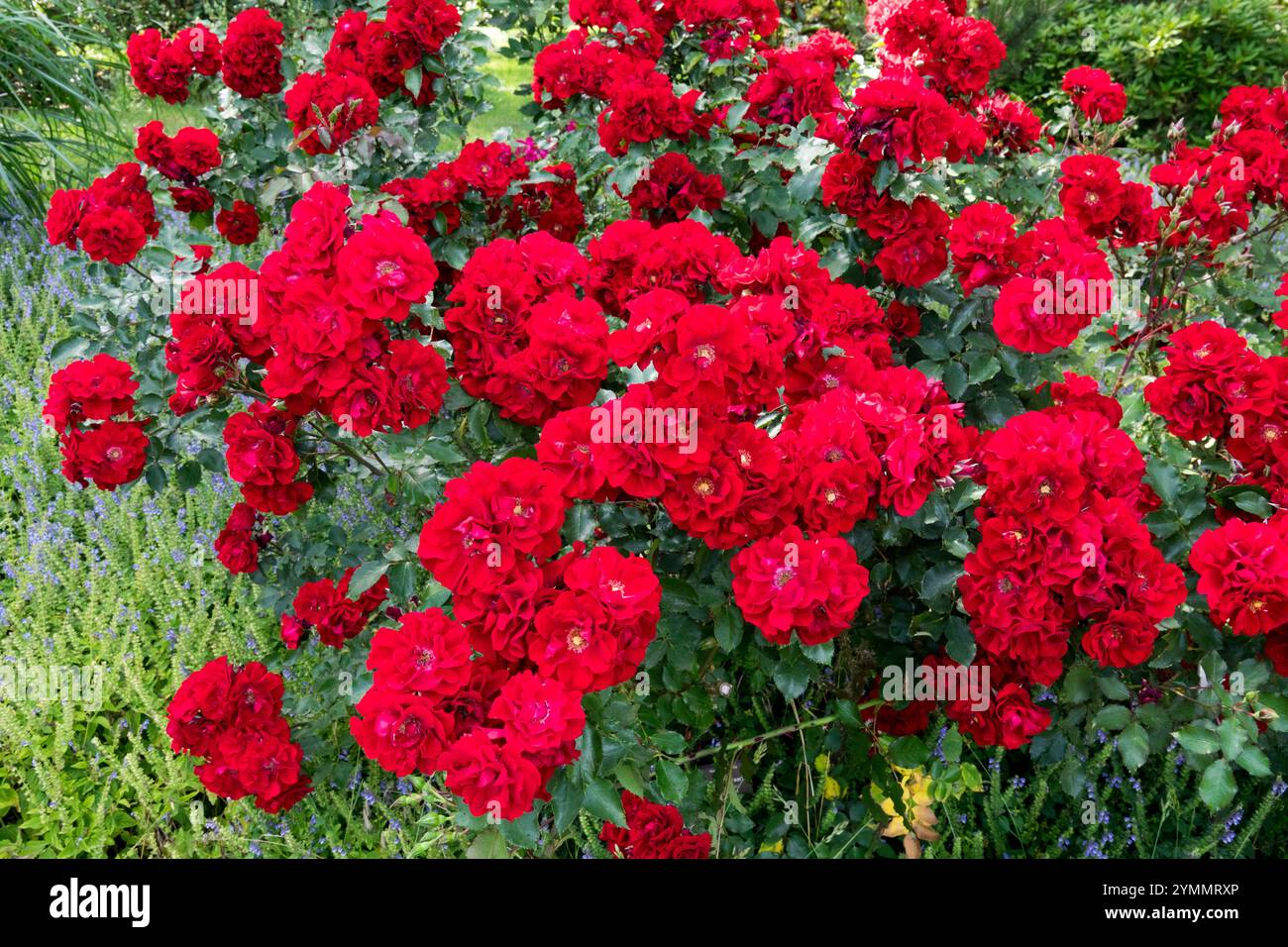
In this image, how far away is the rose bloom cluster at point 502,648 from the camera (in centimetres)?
134

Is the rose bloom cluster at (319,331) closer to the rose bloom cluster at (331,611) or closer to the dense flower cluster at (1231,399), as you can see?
the rose bloom cluster at (331,611)

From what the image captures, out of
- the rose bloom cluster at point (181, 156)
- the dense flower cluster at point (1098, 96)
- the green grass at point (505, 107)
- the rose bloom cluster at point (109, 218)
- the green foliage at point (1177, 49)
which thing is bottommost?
the rose bloom cluster at point (109, 218)

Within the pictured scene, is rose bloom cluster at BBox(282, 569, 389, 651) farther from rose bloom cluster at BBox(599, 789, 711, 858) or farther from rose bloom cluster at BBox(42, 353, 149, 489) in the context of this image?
rose bloom cluster at BBox(599, 789, 711, 858)

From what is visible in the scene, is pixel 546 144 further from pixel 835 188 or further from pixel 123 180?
pixel 835 188

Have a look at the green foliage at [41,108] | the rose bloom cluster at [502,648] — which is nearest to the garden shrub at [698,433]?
the rose bloom cluster at [502,648]

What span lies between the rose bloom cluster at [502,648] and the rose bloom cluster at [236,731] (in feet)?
2.12

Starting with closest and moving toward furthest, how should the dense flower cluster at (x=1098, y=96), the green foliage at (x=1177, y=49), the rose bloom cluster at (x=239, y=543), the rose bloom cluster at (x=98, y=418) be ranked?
the rose bloom cluster at (x=98, y=418), the rose bloom cluster at (x=239, y=543), the dense flower cluster at (x=1098, y=96), the green foliage at (x=1177, y=49)

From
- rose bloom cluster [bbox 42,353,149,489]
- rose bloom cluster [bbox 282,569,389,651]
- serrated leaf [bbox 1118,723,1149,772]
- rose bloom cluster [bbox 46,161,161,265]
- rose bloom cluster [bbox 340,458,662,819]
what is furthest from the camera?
rose bloom cluster [bbox 46,161,161,265]

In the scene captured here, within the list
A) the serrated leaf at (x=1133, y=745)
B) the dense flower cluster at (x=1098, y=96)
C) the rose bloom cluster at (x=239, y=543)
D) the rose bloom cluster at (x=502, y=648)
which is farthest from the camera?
the dense flower cluster at (x=1098, y=96)

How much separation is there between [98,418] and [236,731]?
0.73 metres

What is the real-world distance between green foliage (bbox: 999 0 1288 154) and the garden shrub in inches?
161

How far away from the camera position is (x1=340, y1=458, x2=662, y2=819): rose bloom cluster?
52.9 inches

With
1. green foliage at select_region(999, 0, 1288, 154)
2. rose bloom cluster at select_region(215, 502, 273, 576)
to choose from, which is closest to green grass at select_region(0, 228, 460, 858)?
rose bloom cluster at select_region(215, 502, 273, 576)
